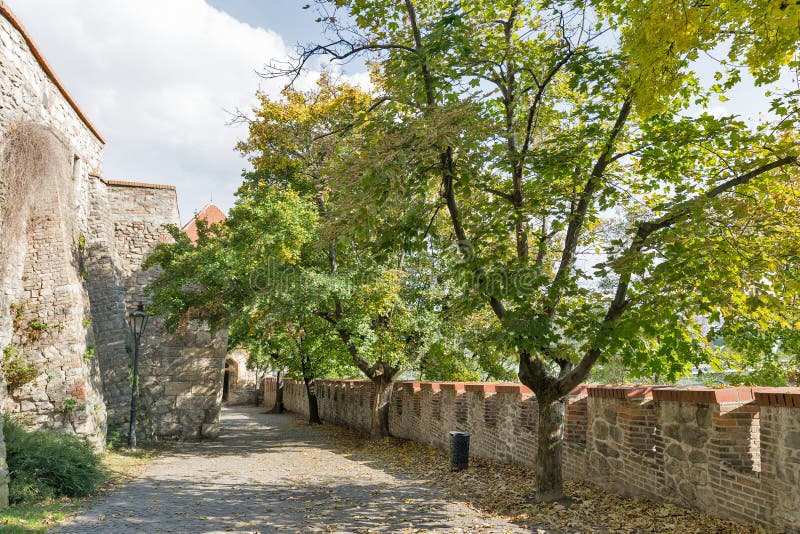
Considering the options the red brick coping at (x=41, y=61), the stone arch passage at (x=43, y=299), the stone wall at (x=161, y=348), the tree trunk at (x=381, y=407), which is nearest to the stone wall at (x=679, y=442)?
the tree trunk at (x=381, y=407)

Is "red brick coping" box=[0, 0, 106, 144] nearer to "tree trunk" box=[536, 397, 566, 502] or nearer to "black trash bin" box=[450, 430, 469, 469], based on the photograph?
"black trash bin" box=[450, 430, 469, 469]

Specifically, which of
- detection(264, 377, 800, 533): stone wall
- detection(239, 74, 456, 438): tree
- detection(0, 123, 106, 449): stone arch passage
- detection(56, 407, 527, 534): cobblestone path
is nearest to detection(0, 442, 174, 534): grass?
detection(56, 407, 527, 534): cobblestone path

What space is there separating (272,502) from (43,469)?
317cm

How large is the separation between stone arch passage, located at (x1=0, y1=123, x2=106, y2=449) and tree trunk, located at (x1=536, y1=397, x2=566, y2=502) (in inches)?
355

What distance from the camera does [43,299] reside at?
1216 cm

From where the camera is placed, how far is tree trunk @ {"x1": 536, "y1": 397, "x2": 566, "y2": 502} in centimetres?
709

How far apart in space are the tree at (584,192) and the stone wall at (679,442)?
0.63 m

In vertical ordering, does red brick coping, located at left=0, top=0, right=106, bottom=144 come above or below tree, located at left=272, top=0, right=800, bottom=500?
above

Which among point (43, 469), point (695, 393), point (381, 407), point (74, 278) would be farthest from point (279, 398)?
point (695, 393)

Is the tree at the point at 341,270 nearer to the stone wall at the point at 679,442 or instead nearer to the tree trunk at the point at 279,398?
the stone wall at the point at 679,442

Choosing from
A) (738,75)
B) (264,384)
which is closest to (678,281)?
(738,75)

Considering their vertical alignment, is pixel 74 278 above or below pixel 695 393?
above

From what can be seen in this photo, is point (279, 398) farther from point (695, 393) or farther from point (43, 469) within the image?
point (695, 393)

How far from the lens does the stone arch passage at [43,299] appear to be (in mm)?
10695
